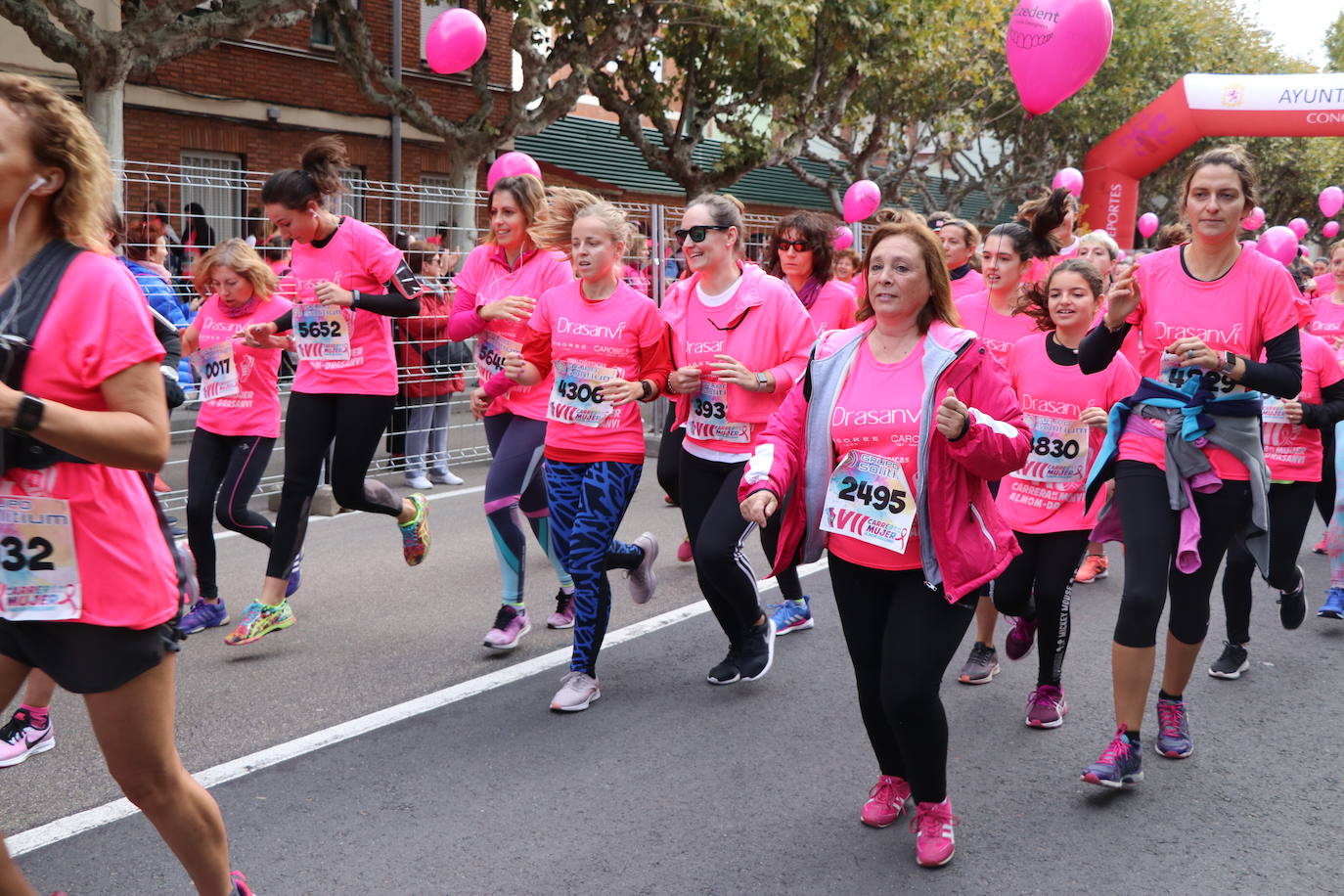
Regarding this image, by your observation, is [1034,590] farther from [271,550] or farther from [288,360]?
[288,360]

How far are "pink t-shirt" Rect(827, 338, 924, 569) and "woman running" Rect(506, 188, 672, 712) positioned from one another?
53.9 inches

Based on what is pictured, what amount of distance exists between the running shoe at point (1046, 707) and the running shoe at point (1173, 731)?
40cm

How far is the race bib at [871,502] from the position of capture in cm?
364

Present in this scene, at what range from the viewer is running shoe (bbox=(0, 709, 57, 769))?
439 centimetres

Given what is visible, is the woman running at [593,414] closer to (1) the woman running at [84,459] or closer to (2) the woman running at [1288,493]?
(1) the woman running at [84,459]

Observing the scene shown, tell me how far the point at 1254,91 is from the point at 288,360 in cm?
1684

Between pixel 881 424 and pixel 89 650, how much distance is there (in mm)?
2178

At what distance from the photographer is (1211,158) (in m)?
4.42

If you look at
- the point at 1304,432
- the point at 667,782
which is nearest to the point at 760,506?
the point at 667,782

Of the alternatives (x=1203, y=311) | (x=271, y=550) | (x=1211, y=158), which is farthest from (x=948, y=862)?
(x=271, y=550)

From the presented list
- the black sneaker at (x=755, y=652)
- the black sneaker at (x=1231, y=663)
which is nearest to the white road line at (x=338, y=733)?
the black sneaker at (x=755, y=652)

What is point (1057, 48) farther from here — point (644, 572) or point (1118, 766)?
point (1118, 766)

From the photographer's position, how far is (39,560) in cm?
259

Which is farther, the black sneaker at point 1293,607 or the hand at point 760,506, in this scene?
the black sneaker at point 1293,607
